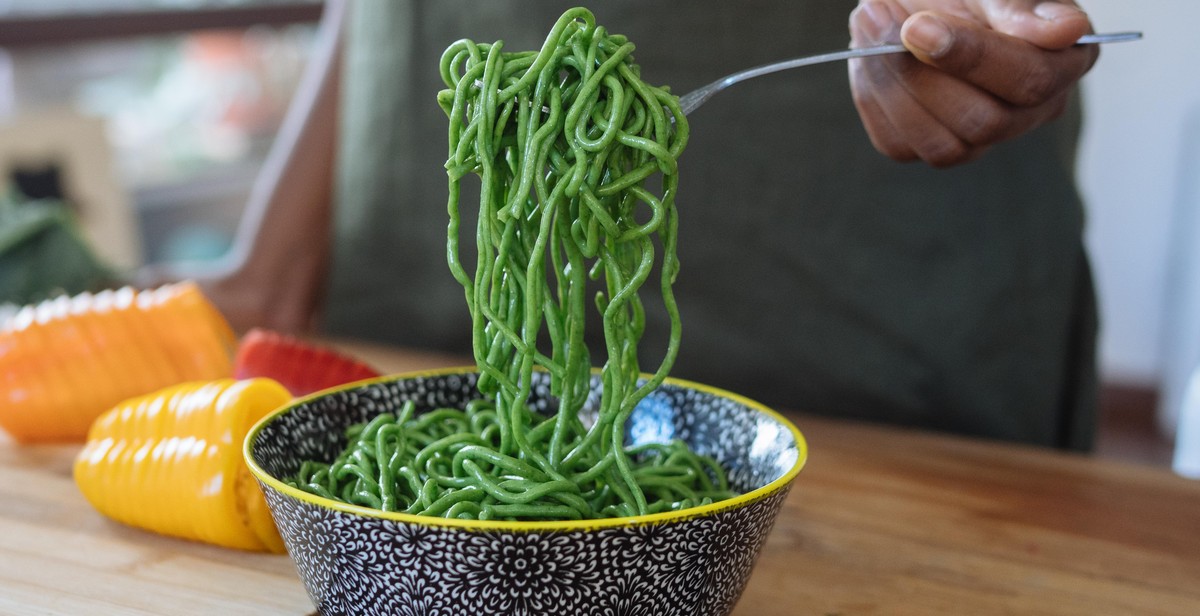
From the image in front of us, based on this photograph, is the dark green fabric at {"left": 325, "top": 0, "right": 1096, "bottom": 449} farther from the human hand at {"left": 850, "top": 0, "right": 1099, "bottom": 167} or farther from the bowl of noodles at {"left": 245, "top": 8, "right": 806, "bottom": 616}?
the bowl of noodles at {"left": 245, "top": 8, "right": 806, "bottom": 616}

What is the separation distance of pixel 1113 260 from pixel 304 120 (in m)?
2.65

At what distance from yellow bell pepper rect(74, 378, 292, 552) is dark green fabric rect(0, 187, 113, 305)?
25.3 inches

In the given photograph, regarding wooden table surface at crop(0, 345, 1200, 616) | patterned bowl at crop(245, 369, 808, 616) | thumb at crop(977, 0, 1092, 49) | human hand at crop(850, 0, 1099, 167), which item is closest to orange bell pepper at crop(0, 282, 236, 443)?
wooden table surface at crop(0, 345, 1200, 616)

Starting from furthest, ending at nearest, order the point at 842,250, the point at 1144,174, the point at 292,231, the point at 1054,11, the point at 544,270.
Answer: the point at 1144,174
the point at 292,231
the point at 842,250
the point at 1054,11
the point at 544,270

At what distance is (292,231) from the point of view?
1.72 m

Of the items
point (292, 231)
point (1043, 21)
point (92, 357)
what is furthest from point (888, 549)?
point (292, 231)

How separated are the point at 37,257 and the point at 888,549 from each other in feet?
4.05

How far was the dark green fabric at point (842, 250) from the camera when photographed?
53.5 inches

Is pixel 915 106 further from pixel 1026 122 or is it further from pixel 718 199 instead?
pixel 718 199

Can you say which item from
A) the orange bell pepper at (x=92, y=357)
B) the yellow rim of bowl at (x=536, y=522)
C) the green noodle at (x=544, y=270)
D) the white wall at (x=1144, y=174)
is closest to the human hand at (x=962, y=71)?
the green noodle at (x=544, y=270)

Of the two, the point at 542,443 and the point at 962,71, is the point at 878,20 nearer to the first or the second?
the point at 962,71

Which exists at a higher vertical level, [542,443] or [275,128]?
[542,443]

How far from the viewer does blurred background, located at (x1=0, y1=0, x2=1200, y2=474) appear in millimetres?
2652

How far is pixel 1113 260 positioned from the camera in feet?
10.7
